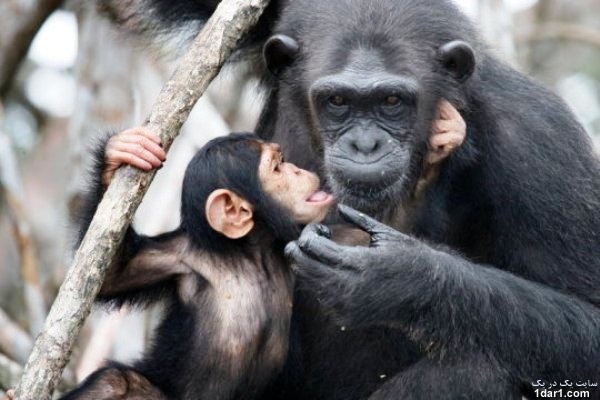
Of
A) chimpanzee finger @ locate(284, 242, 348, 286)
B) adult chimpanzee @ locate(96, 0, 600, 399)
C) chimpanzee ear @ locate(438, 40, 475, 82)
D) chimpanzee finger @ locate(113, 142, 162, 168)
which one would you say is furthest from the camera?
chimpanzee ear @ locate(438, 40, 475, 82)

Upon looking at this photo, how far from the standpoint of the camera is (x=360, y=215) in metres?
9.12

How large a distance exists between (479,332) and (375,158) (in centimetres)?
151

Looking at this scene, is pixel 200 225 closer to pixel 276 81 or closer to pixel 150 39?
pixel 276 81

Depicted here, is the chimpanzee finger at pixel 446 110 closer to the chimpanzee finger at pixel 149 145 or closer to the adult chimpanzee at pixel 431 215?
the adult chimpanzee at pixel 431 215

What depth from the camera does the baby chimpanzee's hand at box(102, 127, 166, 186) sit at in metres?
8.96

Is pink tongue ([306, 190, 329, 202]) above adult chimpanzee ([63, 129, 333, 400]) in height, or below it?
above

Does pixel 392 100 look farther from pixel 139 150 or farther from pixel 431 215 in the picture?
pixel 139 150

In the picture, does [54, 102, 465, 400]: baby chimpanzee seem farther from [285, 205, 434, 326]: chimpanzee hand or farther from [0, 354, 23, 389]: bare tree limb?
[0, 354, 23, 389]: bare tree limb

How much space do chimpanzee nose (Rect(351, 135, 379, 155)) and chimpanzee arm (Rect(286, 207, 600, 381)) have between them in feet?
2.23

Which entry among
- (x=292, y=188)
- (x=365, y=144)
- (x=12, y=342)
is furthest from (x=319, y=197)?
(x=12, y=342)

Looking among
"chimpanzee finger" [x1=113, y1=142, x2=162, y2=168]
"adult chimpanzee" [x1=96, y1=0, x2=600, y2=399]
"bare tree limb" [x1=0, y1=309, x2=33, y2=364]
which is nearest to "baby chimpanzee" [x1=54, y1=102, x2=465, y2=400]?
"adult chimpanzee" [x1=96, y1=0, x2=600, y2=399]

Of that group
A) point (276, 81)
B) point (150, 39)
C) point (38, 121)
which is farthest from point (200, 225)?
point (38, 121)

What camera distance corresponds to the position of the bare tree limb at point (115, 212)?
27.2 ft

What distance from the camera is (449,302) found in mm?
9617
